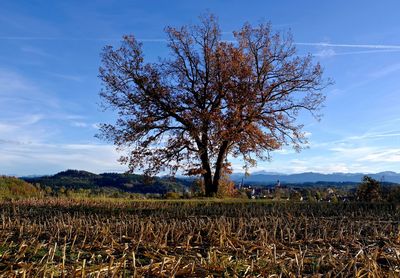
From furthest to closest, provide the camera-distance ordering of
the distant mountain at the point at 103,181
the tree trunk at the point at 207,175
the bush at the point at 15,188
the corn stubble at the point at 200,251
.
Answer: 1. the distant mountain at the point at 103,181
2. the tree trunk at the point at 207,175
3. the bush at the point at 15,188
4. the corn stubble at the point at 200,251

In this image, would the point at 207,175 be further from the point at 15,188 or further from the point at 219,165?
the point at 15,188

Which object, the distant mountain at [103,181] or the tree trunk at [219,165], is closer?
the tree trunk at [219,165]

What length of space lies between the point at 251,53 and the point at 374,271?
1960 cm

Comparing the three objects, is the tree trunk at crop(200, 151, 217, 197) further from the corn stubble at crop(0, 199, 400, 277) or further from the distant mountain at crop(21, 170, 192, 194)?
the corn stubble at crop(0, 199, 400, 277)

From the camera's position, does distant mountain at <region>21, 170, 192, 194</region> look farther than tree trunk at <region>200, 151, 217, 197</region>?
Yes

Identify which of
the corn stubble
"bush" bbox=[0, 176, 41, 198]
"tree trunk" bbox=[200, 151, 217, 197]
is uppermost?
"tree trunk" bbox=[200, 151, 217, 197]

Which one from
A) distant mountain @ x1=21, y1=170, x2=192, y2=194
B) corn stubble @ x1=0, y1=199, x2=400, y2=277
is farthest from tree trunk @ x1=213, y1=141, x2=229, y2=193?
corn stubble @ x1=0, y1=199, x2=400, y2=277

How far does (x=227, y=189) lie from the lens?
76.5ft

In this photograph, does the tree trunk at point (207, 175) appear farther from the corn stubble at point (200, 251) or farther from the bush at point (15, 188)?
the corn stubble at point (200, 251)

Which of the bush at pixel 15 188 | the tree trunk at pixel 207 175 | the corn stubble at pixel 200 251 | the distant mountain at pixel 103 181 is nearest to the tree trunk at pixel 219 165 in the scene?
the tree trunk at pixel 207 175

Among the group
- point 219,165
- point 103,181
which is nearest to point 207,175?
point 219,165

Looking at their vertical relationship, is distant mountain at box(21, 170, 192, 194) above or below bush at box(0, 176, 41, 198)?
above

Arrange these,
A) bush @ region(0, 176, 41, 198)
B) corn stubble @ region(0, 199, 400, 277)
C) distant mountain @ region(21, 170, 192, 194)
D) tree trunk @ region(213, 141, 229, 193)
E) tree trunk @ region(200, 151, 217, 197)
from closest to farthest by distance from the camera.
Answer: corn stubble @ region(0, 199, 400, 277) < bush @ region(0, 176, 41, 198) < tree trunk @ region(200, 151, 217, 197) < tree trunk @ region(213, 141, 229, 193) < distant mountain @ region(21, 170, 192, 194)

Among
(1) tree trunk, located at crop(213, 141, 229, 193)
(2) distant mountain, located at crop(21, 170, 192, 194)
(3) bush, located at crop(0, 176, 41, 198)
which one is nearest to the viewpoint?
(3) bush, located at crop(0, 176, 41, 198)
